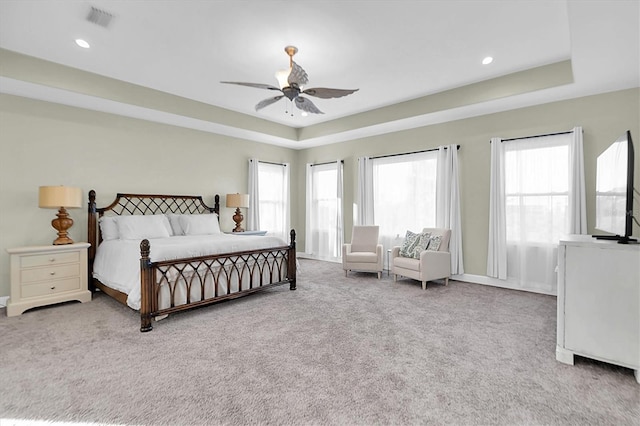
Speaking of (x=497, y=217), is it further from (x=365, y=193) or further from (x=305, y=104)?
(x=305, y=104)

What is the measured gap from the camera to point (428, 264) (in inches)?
183

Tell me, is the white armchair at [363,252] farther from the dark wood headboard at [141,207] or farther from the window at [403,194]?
the dark wood headboard at [141,207]

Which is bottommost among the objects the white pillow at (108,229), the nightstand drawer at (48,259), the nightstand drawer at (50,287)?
the nightstand drawer at (50,287)

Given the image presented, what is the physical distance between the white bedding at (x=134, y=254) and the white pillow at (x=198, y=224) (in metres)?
1.03

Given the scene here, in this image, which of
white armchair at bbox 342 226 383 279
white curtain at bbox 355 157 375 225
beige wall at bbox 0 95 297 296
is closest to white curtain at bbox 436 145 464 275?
white armchair at bbox 342 226 383 279

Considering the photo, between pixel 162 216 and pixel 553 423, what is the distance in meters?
5.14

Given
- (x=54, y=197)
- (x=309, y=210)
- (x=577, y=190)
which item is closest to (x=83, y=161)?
(x=54, y=197)

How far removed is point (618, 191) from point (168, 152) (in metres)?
5.91

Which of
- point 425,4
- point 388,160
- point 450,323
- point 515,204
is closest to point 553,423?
point 450,323

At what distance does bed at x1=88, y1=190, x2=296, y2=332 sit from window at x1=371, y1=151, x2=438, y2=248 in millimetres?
2299

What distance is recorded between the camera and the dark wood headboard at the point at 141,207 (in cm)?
452

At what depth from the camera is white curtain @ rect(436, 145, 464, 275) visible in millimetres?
5137

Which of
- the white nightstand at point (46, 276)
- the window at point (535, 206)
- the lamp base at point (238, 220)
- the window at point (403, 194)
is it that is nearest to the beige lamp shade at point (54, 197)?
the white nightstand at point (46, 276)

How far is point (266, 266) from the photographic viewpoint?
14.3ft
